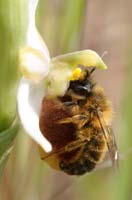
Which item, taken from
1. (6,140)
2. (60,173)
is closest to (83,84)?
(6,140)

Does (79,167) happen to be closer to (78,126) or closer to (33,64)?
(78,126)

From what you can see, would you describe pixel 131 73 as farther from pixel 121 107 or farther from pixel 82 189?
pixel 82 189

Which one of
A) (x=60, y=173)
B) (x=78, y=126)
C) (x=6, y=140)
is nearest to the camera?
(x=6, y=140)

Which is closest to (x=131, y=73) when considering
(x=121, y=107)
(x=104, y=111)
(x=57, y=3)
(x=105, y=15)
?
(x=121, y=107)

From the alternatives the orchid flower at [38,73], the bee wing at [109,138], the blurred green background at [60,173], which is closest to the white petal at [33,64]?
the orchid flower at [38,73]

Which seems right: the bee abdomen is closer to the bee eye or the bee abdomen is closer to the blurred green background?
the bee eye

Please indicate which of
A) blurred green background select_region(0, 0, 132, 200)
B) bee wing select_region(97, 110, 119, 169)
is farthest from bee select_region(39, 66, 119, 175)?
blurred green background select_region(0, 0, 132, 200)
